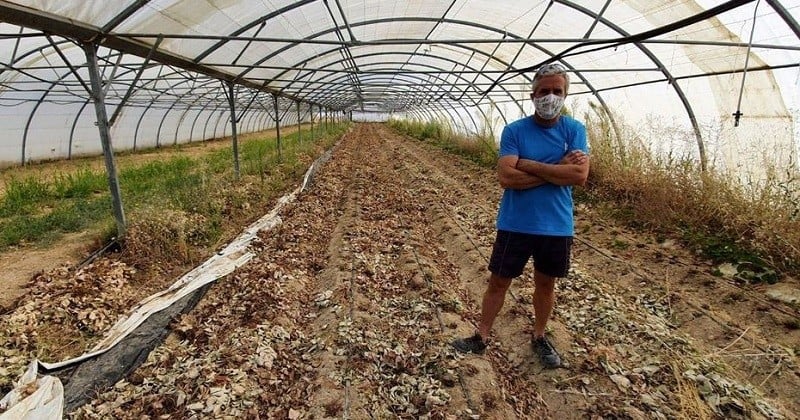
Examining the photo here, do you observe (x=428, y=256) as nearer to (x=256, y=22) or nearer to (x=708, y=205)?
(x=708, y=205)

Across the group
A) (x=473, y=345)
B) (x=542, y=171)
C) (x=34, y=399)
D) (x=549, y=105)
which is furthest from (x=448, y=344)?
(x=34, y=399)

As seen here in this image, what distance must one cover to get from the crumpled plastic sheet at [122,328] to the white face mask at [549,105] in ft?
11.3

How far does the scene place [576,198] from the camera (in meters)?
7.24

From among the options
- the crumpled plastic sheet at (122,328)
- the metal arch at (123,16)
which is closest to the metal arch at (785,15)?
the crumpled plastic sheet at (122,328)

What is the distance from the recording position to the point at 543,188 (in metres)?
2.57

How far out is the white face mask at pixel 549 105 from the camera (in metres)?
2.52

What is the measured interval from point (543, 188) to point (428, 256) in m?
2.73

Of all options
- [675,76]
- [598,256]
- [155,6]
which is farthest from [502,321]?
[675,76]

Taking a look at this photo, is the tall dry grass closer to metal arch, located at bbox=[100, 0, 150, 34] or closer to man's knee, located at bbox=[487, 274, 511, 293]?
man's knee, located at bbox=[487, 274, 511, 293]

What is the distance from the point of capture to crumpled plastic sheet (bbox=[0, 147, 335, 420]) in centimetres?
239

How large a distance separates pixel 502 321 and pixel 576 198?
14.4ft

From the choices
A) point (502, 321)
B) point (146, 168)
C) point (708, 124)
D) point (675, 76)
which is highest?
point (675, 76)

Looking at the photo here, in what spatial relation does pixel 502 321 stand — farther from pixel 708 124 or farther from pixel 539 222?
pixel 708 124

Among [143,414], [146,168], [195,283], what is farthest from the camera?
[146,168]
